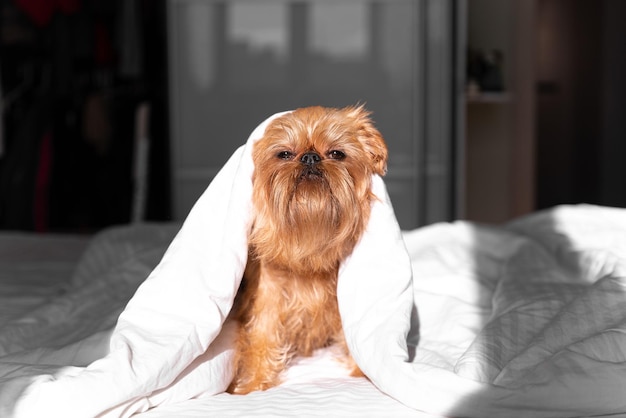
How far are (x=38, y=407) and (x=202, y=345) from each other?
30 centimetres

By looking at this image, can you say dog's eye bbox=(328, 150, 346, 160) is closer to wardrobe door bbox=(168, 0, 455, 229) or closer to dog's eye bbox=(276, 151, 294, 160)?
dog's eye bbox=(276, 151, 294, 160)

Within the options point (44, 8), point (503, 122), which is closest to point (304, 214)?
point (44, 8)

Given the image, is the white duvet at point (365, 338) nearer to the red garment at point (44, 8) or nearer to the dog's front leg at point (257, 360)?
the dog's front leg at point (257, 360)

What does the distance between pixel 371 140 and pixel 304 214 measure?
0.19 m

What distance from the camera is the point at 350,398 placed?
1.20 meters

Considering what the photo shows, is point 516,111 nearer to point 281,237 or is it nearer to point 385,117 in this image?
point 385,117

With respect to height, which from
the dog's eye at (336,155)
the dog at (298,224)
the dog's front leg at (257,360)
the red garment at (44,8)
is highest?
the red garment at (44,8)

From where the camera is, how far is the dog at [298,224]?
4.39 ft

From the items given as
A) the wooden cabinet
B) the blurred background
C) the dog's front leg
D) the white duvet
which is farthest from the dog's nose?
the wooden cabinet

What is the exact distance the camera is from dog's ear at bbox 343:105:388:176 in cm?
138

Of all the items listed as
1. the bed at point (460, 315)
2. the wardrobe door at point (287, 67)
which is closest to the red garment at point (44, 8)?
the wardrobe door at point (287, 67)

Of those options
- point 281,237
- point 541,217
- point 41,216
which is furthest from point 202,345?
point 41,216

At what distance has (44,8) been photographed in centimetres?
427

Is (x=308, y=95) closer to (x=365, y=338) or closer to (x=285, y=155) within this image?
(x=285, y=155)
